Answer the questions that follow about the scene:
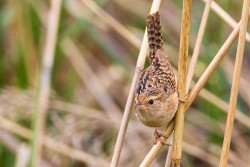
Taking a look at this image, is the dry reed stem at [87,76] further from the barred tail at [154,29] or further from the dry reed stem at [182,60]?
the dry reed stem at [182,60]

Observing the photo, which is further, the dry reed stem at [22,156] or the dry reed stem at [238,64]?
the dry reed stem at [22,156]

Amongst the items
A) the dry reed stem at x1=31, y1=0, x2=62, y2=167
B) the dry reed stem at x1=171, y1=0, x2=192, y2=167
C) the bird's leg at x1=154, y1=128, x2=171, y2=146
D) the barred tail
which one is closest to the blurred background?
the dry reed stem at x1=31, y1=0, x2=62, y2=167

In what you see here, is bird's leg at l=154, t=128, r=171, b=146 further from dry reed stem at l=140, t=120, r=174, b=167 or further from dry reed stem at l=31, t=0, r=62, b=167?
dry reed stem at l=31, t=0, r=62, b=167

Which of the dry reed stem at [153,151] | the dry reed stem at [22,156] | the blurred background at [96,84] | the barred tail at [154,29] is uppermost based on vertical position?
the blurred background at [96,84]

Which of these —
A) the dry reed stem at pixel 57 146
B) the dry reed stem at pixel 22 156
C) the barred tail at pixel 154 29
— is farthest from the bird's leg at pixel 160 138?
the dry reed stem at pixel 22 156

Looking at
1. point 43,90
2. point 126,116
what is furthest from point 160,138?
point 43,90

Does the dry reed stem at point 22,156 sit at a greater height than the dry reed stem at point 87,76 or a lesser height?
lesser

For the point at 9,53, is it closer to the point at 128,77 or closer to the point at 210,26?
the point at 128,77
